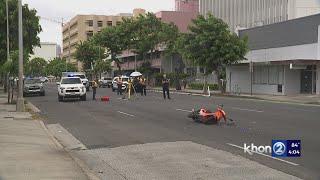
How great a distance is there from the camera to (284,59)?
46000mm

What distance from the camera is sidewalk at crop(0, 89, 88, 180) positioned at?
9.85m

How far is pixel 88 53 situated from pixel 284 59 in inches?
2631

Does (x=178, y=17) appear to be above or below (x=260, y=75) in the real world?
above

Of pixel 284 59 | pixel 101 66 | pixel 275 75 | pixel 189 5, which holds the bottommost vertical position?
pixel 275 75

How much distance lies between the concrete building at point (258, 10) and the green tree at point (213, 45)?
9671 millimetres

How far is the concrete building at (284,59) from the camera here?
4306 centimetres

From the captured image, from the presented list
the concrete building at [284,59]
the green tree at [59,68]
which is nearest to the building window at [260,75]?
the concrete building at [284,59]

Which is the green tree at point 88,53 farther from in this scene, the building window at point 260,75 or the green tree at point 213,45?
the green tree at point 213,45

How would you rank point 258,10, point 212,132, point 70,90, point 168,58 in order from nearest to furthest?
1. point 212,132
2. point 70,90
3. point 258,10
4. point 168,58

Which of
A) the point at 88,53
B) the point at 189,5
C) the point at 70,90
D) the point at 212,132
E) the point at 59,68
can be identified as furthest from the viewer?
the point at 59,68

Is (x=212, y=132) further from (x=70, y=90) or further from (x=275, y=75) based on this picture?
(x=275, y=75)

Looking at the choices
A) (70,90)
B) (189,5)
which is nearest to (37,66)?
(189,5)

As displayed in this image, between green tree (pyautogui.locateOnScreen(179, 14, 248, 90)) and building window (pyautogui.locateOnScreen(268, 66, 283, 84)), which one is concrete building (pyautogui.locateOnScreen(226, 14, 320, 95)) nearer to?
building window (pyautogui.locateOnScreen(268, 66, 283, 84))

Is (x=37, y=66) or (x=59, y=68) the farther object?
(x=37, y=66)
